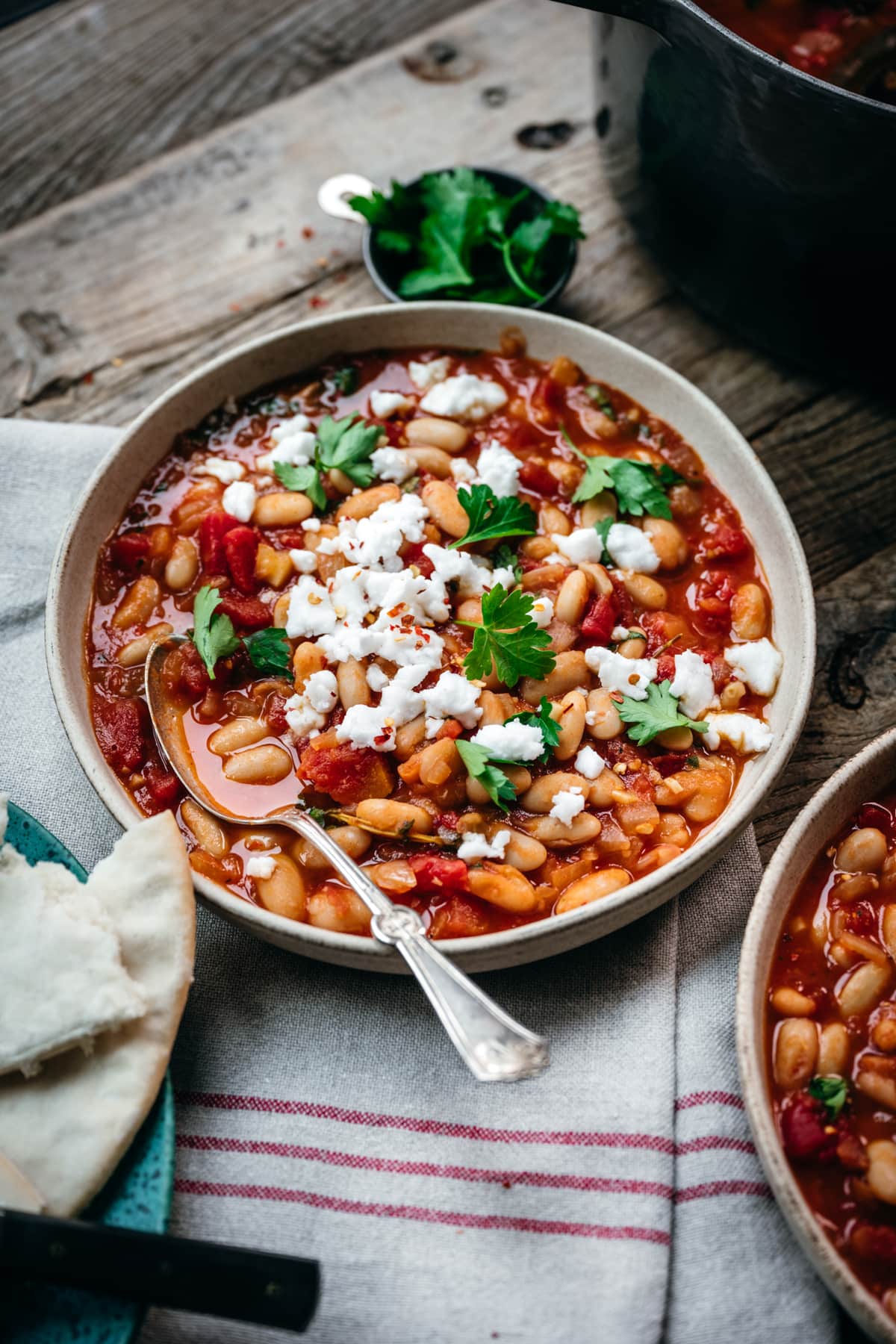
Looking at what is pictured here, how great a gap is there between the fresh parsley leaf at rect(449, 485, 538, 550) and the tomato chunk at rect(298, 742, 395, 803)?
1.97ft

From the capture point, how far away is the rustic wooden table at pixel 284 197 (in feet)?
11.2

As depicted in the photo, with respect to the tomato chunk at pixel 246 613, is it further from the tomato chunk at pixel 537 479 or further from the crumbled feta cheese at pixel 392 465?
the tomato chunk at pixel 537 479

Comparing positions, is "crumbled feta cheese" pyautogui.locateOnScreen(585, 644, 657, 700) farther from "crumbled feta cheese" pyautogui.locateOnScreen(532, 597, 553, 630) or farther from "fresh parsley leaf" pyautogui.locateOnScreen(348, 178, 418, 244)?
"fresh parsley leaf" pyautogui.locateOnScreen(348, 178, 418, 244)

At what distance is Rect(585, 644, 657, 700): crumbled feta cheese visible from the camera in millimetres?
2660

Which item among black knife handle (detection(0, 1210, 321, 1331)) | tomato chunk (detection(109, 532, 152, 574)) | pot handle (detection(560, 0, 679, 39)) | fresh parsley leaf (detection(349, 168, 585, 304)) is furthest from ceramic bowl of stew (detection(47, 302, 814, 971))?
pot handle (detection(560, 0, 679, 39))

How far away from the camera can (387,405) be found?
309 centimetres

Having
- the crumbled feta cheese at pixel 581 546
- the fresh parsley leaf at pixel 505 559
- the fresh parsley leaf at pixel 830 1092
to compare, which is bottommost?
the fresh parsley leaf at pixel 830 1092

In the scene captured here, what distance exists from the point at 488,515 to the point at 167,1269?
1.75 m

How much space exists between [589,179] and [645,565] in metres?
1.77

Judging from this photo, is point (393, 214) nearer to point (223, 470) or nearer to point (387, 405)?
point (387, 405)

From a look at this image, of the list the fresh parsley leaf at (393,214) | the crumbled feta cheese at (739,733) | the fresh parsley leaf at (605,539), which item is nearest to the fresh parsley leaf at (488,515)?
the fresh parsley leaf at (605,539)

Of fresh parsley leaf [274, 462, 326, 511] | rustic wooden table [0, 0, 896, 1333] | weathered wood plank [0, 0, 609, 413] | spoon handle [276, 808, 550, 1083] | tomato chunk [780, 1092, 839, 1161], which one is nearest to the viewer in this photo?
spoon handle [276, 808, 550, 1083]

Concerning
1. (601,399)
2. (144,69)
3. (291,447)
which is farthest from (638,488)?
(144,69)

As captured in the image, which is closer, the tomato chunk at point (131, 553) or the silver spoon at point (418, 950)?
the silver spoon at point (418, 950)
